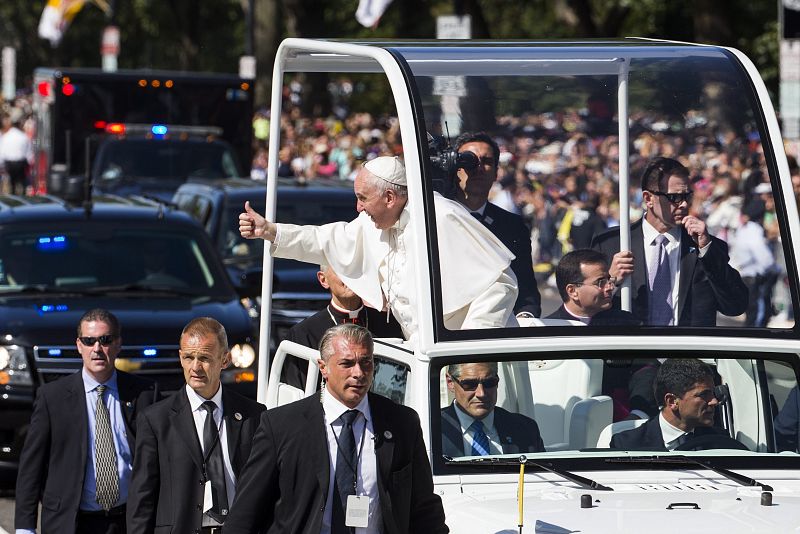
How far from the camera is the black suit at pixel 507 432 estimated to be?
237 inches

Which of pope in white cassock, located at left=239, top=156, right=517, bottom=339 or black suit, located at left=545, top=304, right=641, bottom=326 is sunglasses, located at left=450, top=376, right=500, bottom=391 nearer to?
pope in white cassock, located at left=239, top=156, right=517, bottom=339

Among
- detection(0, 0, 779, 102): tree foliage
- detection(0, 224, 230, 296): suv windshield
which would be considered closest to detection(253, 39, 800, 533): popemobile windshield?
detection(0, 224, 230, 296): suv windshield

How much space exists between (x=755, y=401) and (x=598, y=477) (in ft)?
2.77

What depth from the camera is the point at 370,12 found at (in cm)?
2505

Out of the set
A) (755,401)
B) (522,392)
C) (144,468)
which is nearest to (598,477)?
(522,392)

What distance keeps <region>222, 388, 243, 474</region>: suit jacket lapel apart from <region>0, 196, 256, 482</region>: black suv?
13.8 ft

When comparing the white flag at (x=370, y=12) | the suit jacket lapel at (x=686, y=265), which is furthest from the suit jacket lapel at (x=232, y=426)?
the white flag at (x=370, y=12)

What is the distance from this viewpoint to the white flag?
24781 mm

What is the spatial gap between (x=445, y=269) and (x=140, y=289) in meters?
5.66

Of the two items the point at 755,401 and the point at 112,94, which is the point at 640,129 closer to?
the point at 755,401

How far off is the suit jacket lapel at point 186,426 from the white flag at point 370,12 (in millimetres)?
18719

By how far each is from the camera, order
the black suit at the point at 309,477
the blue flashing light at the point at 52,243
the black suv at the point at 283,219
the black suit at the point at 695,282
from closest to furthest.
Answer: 1. the black suit at the point at 309,477
2. the black suit at the point at 695,282
3. the blue flashing light at the point at 52,243
4. the black suv at the point at 283,219

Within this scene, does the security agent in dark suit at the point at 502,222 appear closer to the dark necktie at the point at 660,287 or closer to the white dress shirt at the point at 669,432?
the dark necktie at the point at 660,287

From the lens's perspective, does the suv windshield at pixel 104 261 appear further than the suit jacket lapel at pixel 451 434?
Yes
